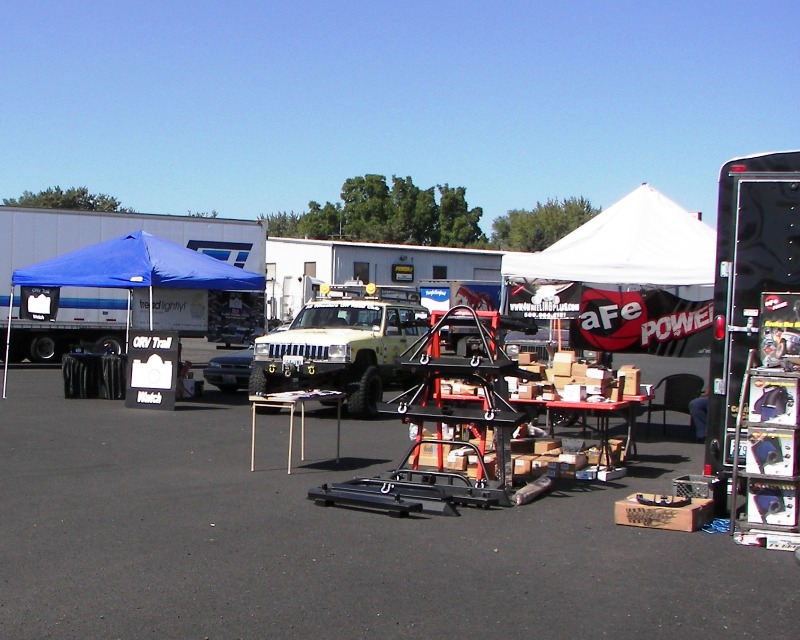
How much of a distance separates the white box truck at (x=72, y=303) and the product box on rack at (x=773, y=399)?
17496 mm

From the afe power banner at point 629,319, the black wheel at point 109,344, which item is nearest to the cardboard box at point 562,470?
the afe power banner at point 629,319

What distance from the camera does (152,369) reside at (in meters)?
15.6

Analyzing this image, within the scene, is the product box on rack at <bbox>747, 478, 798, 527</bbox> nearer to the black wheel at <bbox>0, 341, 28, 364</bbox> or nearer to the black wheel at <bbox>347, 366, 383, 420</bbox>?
the black wheel at <bbox>347, 366, 383, 420</bbox>

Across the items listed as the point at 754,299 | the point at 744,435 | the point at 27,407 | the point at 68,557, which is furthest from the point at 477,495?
the point at 27,407

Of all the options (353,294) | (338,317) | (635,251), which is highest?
(635,251)

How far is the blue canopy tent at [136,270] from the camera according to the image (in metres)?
16.2

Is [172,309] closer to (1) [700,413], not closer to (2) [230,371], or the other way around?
(2) [230,371]

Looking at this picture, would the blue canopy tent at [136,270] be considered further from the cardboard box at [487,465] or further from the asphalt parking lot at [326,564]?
the cardboard box at [487,465]

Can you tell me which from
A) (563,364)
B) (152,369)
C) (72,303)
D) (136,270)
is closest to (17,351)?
(72,303)

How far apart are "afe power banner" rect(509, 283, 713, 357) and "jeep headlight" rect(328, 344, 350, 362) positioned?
3077mm

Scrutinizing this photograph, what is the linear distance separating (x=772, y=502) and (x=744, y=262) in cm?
195

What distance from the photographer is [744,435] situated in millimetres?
7828

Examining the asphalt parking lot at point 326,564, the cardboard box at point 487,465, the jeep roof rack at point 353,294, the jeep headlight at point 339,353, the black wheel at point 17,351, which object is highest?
the jeep roof rack at point 353,294

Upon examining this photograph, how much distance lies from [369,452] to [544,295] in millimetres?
3243
